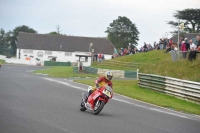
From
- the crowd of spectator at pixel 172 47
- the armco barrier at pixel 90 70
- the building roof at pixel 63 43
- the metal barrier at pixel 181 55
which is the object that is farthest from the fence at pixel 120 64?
the building roof at pixel 63 43

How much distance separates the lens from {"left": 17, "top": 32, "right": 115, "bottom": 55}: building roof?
355ft

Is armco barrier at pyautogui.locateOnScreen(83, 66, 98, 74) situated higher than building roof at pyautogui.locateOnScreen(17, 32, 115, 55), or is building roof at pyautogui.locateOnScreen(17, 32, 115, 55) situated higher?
building roof at pyautogui.locateOnScreen(17, 32, 115, 55)

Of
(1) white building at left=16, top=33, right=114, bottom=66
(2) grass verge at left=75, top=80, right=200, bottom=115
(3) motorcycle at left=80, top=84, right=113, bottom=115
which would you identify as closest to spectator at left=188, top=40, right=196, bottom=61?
(2) grass verge at left=75, top=80, right=200, bottom=115

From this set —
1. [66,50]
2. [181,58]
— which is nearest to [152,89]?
[181,58]

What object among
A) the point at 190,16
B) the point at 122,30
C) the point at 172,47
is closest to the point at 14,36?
the point at 122,30

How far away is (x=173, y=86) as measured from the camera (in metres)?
25.2

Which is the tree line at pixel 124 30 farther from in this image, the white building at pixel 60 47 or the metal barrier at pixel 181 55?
the metal barrier at pixel 181 55

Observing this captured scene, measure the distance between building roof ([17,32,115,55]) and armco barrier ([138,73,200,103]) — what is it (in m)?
77.4

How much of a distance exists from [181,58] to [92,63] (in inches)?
1019

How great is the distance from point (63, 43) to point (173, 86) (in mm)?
86022

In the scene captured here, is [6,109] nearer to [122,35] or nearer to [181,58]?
[181,58]

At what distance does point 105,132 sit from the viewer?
34.9 feet

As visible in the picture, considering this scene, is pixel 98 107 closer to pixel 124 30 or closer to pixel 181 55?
pixel 181 55

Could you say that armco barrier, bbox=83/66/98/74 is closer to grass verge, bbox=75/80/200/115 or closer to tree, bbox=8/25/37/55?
grass verge, bbox=75/80/200/115
